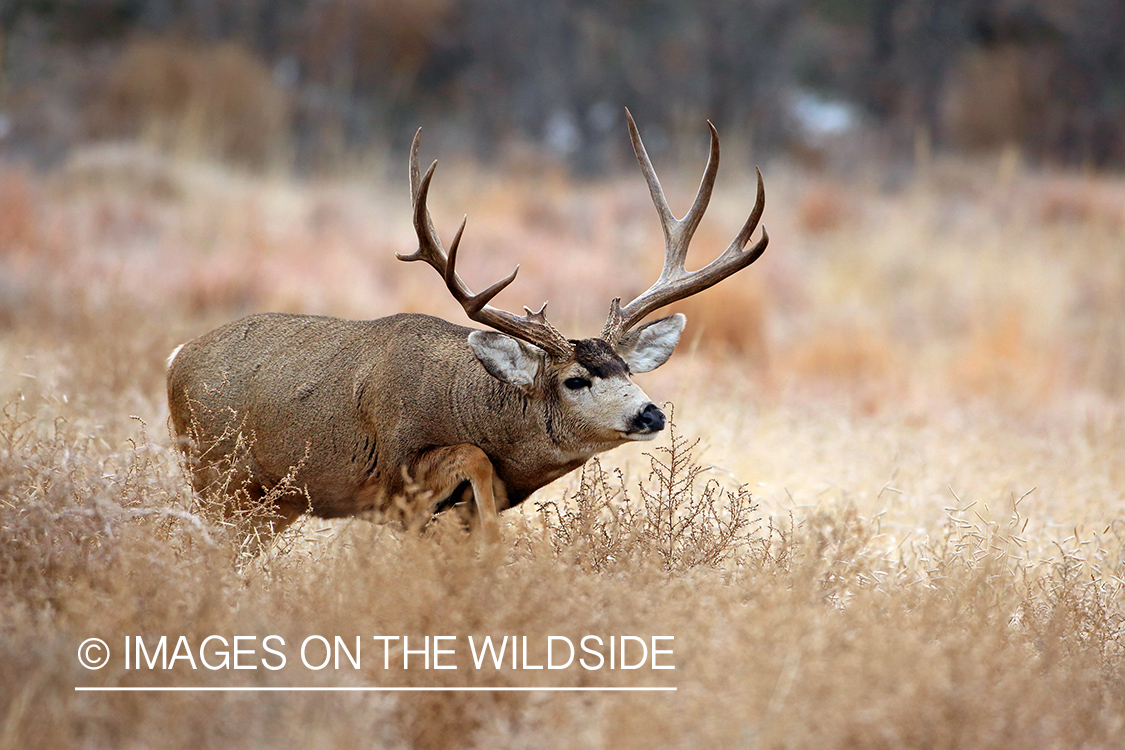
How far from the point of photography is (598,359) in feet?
13.3

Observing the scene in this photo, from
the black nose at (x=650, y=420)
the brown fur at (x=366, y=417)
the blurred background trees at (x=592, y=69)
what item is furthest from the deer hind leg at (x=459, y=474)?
the blurred background trees at (x=592, y=69)

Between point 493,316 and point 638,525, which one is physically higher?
point 493,316

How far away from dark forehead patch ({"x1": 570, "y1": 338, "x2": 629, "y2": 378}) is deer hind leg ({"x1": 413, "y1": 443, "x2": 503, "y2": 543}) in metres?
0.48

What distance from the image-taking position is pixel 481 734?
2850mm

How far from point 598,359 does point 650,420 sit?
351mm

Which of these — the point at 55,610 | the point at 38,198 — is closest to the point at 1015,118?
the point at 38,198

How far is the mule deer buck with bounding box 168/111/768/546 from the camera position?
4016mm

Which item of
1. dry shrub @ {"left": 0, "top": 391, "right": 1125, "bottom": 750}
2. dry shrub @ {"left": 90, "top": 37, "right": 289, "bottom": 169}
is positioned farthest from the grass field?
dry shrub @ {"left": 90, "top": 37, "right": 289, "bottom": 169}

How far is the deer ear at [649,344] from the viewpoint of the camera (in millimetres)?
4379

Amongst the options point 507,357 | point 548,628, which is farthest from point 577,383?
point 548,628

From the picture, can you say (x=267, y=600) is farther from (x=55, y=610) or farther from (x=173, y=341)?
(x=173, y=341)

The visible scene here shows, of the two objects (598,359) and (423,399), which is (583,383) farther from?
(423,399)

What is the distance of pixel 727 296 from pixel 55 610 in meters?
7.04

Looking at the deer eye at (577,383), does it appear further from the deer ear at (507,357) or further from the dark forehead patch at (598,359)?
the deer ear at (507,357)
